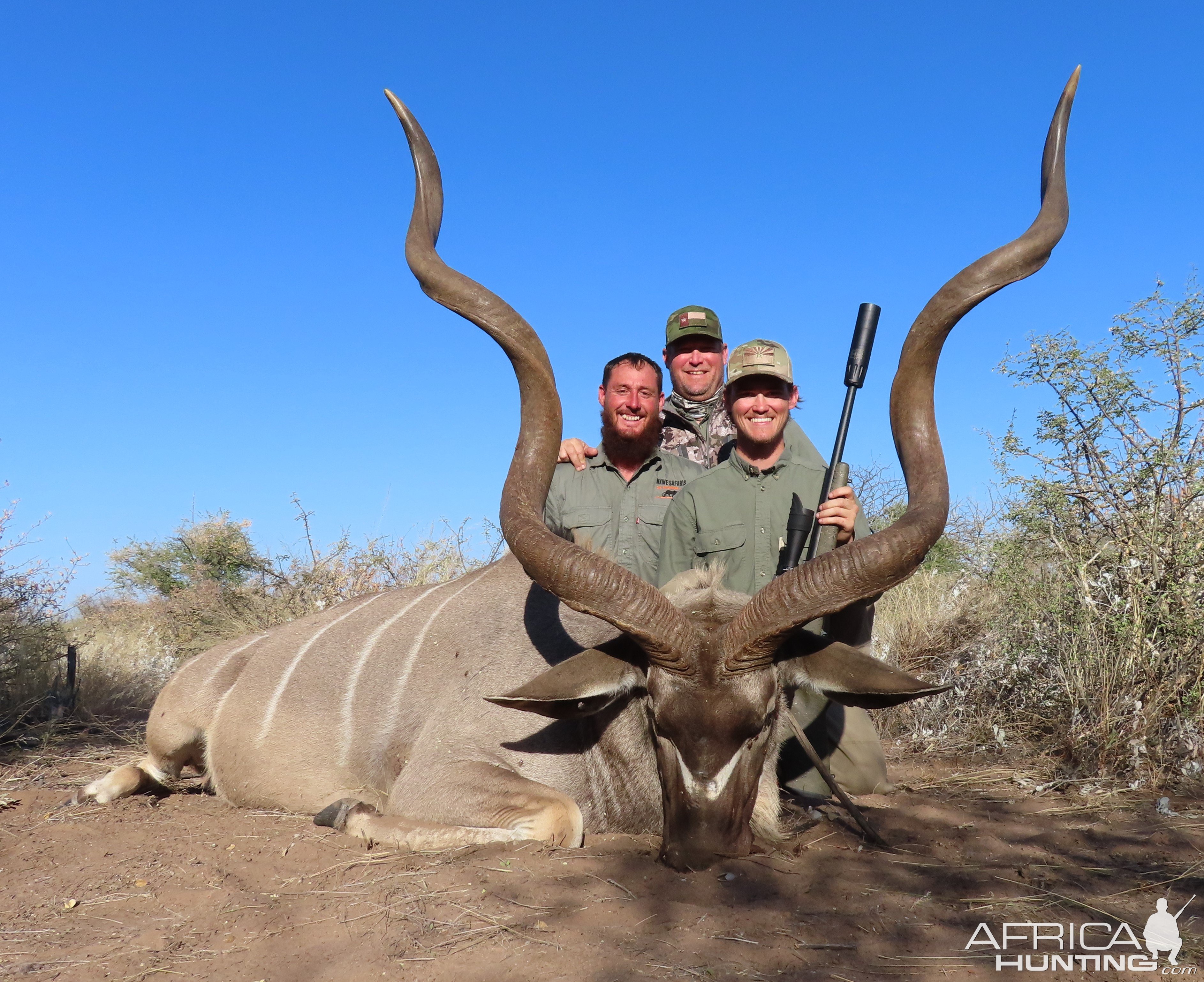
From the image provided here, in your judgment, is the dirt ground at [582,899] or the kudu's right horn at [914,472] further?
the kudu's right horn at [914,472]

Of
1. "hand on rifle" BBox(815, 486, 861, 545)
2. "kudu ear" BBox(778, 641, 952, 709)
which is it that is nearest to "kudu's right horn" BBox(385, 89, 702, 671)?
"kudu ear" BBox(778, 641, 952, 709)

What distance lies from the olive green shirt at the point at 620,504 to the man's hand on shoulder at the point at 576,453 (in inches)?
1.1

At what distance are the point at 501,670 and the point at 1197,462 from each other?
13.0 feet

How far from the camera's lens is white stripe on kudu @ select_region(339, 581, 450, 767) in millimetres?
4980

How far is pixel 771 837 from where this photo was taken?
371cm

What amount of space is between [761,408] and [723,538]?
0.70 m

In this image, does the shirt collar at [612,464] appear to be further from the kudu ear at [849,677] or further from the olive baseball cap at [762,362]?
the kudu ear at [849,677]

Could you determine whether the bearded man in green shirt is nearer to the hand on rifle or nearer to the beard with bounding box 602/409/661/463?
the hand on rifle

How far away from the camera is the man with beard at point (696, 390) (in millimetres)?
6633

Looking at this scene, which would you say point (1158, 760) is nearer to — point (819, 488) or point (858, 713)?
point (858, 713)

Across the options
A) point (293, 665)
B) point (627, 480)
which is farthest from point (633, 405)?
point (293, 665)

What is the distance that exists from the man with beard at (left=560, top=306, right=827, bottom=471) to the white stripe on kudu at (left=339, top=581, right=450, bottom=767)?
2.01 meters

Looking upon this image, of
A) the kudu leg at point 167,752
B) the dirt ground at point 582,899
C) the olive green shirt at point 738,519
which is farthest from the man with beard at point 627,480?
the kudu leg at point 167,752

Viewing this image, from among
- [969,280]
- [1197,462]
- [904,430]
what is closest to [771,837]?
[904,430]
